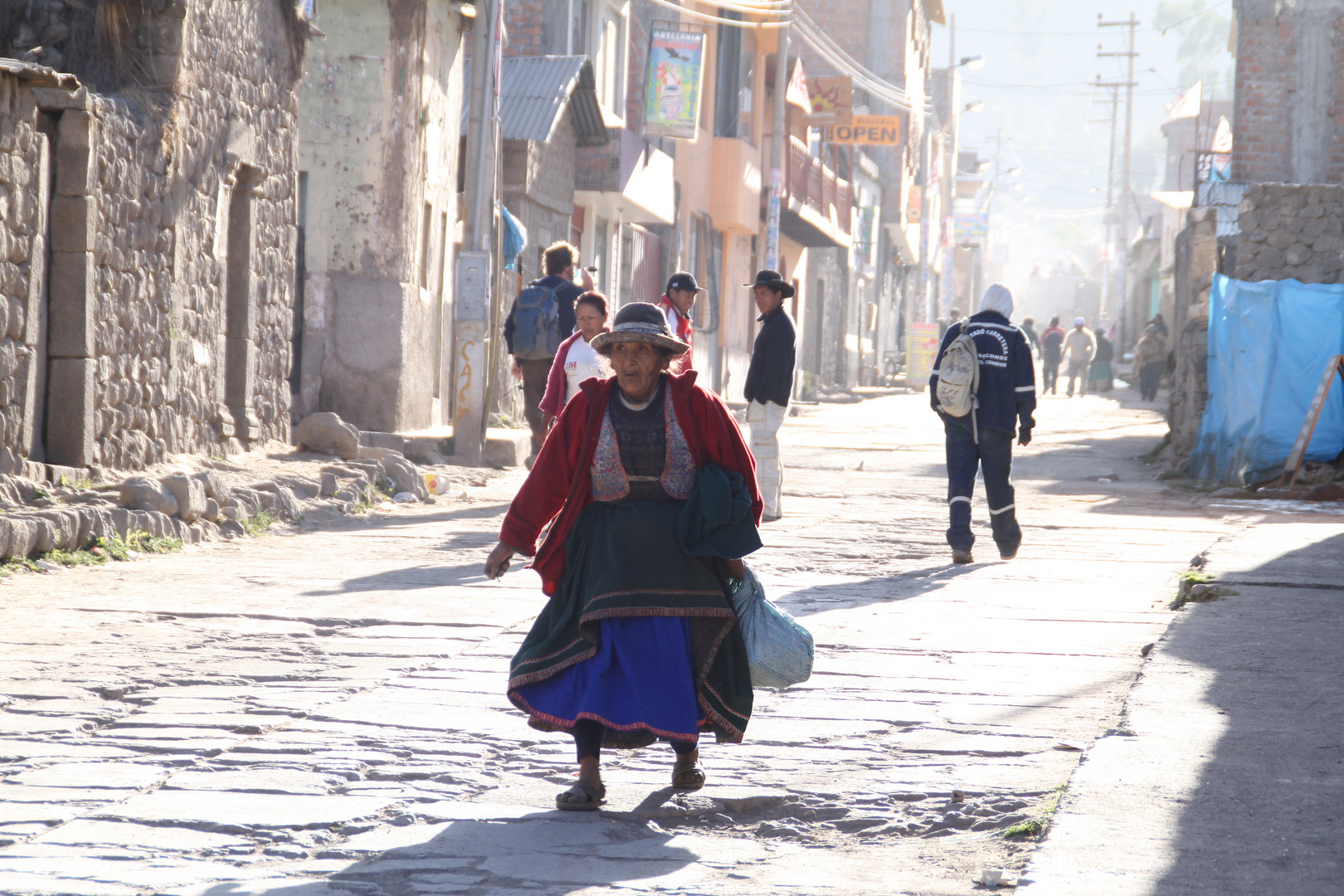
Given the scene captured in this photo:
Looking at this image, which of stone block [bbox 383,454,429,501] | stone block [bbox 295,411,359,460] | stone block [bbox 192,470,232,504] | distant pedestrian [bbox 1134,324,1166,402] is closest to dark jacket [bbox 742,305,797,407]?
stone block [bbox 383,454,429,501]

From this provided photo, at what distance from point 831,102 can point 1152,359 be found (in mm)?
8769

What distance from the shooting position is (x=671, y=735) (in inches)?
168

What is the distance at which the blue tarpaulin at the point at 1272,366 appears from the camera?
558 inches

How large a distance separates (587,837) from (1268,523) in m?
8.70

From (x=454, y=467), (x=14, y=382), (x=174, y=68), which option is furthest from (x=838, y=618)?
(x=454, y=467)

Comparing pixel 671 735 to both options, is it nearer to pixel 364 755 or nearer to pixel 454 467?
pixel 364 755

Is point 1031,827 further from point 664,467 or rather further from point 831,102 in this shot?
point 831,102

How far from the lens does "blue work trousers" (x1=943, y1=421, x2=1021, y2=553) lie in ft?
30.7

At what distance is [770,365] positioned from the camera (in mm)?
10312

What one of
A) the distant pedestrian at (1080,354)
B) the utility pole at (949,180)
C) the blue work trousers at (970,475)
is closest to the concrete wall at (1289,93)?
the distant pedestrian at (1080,354)

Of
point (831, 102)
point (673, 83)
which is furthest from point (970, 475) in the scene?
point (831, 102)

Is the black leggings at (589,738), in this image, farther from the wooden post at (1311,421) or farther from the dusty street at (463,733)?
the wooden post at (1311,421)

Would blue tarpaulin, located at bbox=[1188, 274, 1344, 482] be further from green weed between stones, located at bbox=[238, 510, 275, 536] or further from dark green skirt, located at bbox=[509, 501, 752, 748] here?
dark green skirt, located at bbox=[509, 501, 752, 748]

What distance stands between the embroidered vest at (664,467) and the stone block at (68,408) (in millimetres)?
5820
